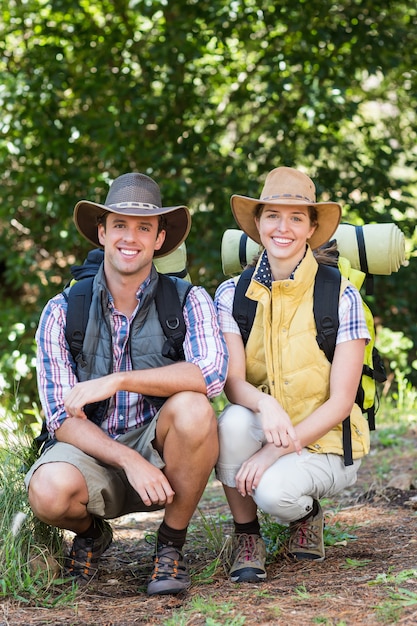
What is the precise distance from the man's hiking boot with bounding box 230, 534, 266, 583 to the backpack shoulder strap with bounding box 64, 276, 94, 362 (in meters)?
1.09

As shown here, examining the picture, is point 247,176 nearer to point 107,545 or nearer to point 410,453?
point 410,453

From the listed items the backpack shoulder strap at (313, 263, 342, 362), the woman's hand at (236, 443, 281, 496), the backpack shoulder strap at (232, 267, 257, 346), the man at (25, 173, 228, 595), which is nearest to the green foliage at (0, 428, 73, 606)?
the man at (25, 173, 228, 595)

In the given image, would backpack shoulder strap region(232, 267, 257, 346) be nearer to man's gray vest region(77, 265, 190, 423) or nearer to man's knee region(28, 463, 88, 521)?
A: man's gray vest region(77, 265, 190, 423)

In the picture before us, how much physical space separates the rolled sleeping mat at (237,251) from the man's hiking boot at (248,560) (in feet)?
4.37

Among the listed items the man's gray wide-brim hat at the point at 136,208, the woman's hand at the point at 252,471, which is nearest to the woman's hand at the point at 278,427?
the woman's hand at the point at 252,471

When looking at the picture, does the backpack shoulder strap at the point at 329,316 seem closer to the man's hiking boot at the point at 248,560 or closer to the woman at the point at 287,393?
the woman at the point at 287,393

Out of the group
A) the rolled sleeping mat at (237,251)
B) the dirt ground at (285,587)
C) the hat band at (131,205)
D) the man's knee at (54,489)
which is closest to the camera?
the dirt ground at (285,587)

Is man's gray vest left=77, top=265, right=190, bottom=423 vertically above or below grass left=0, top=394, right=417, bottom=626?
above

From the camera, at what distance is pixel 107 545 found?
3822 mm

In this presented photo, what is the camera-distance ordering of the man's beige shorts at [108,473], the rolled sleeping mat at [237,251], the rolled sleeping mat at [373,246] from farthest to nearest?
1. the rolled sleeping mat at [237,251]
2. the rolled sleeping mat at [373,246]
3. the man's beige shorts at [108,473]

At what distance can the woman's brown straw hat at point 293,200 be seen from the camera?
3678 millimetres

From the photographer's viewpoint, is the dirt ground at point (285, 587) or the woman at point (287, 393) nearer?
the dirt ground at point (285, 587)

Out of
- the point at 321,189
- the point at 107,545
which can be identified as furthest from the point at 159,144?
the point at 107,545

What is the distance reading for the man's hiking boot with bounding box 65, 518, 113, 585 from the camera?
3.60 meters
